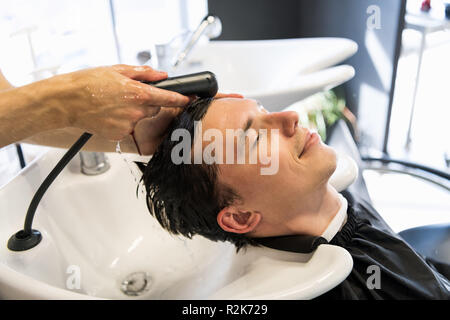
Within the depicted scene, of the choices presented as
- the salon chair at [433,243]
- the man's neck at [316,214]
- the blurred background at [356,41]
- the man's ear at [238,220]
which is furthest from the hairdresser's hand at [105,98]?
the salon chair at [433,243]

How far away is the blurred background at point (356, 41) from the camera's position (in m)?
1.43

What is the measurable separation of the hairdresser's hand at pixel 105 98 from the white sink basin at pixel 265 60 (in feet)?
2.73

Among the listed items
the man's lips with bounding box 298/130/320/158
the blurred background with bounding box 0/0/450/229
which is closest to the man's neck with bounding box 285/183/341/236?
the man's lips with bounding box 298/130/320/158

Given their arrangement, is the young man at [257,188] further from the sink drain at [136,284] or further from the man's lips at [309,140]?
the sink drain at [136,284]

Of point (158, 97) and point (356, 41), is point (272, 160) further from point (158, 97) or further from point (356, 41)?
point (356, 41)

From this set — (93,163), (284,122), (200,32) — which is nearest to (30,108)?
(93,163)

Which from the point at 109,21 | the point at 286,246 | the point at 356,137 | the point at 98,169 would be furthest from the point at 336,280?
the point at 356,137

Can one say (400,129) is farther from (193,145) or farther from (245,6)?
(193,145)

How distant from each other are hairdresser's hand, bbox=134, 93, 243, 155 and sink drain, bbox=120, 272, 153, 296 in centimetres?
42

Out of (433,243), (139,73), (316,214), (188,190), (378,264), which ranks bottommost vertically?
(433,243)

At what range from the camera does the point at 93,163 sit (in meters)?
1.27

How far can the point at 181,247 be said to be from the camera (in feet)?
4.48

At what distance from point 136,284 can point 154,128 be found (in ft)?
1.65

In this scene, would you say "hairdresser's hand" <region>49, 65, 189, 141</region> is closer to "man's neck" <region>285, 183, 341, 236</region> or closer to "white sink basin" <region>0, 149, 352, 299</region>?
"white sink basin" <region>0, 149, 352, 299</region>
